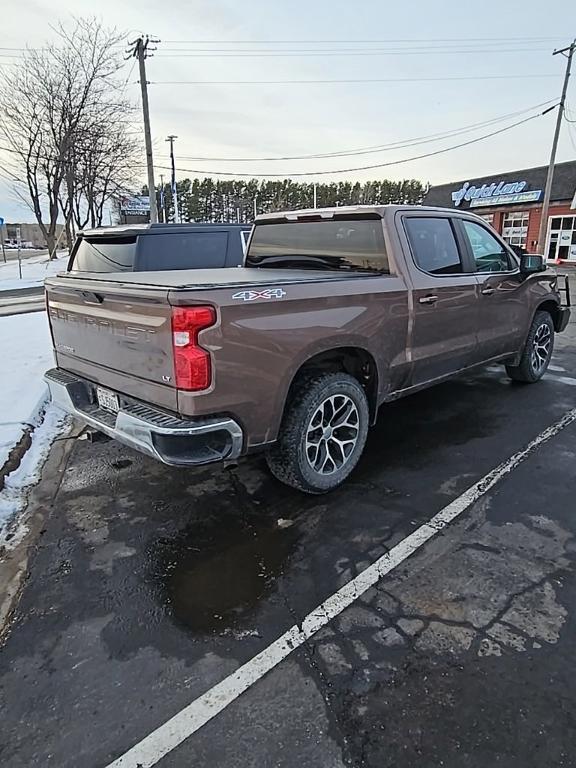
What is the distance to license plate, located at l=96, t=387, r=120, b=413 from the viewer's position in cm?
331

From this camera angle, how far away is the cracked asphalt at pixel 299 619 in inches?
75.9

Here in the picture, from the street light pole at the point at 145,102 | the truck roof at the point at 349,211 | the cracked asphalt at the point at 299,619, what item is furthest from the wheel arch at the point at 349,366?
the street light pole at the point at 145,102

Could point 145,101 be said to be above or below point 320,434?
above

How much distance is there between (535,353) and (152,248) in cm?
470

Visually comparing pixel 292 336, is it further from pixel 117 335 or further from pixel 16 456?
pixel 16 456

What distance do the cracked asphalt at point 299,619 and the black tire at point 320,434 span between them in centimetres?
19

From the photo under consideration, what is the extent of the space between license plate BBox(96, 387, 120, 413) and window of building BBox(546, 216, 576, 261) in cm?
3118

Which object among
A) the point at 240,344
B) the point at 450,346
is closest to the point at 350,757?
the point at 240,344

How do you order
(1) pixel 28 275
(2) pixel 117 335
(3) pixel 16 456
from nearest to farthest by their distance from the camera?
(2) pixel 117 335 < (3) pixel 16 456 < (1) pixel 28 275

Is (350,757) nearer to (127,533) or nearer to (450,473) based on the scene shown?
(127,533)

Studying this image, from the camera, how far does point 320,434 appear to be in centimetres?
364

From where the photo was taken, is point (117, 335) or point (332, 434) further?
point (332, 434)

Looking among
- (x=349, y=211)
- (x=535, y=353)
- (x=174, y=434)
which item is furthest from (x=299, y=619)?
(x=535, y=353)

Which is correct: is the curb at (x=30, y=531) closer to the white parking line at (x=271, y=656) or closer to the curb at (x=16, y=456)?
the curb at (x=16, y=456)
